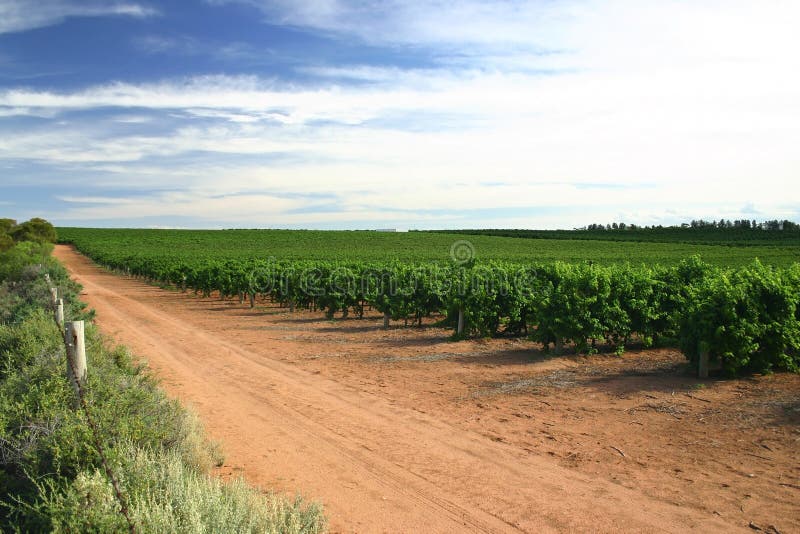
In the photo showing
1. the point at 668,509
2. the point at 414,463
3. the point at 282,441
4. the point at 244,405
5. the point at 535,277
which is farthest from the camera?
the point at 535,277

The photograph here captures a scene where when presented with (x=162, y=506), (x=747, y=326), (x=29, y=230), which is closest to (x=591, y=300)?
(x=747, y=326)

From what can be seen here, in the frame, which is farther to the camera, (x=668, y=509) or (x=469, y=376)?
(x=469, y=376)

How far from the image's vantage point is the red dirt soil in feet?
19.1

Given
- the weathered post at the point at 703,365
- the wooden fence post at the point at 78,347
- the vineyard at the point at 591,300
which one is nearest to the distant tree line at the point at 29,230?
the vineyard at the point at 591,300

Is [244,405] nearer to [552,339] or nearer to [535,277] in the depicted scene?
[552,339]

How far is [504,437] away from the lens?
8.19 meters

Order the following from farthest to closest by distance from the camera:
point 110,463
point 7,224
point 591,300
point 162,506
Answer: point 7,224 < point 591,300 < point 110,463 < point 162,506

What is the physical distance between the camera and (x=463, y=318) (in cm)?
1695

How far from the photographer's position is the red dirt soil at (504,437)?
5.82 metres

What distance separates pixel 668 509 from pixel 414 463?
2811mm

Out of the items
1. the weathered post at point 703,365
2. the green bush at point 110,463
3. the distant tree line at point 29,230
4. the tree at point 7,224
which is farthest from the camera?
the tree at point 7,224

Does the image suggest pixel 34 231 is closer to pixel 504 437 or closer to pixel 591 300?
pixel 591 300

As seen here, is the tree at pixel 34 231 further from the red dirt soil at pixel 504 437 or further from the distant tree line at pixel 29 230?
the red dirt soil at pixel 504 437

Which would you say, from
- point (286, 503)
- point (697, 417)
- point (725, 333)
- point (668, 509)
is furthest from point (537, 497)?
point (725, 333)
